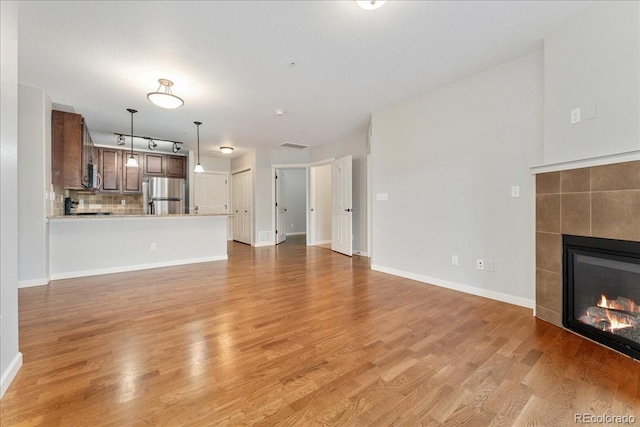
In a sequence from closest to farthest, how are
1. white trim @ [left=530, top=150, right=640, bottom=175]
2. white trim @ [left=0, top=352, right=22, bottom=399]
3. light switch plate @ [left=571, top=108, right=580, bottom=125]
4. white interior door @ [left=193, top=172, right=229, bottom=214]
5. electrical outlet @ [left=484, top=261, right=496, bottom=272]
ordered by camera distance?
white trim @ [left=0, top=352, right=22, bottom=399]
white trim @ [left=530, top=150, right=640, bottom=175]
light switch plate @ [left=571, top=108, right=580, bottom=125]
electrical outlet @ [left=484, top=261, right=496, bottom=272]
white interior door @ [left=193, top=172, right=229, bottom=214]

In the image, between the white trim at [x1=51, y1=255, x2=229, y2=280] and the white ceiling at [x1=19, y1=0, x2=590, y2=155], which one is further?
the white trim at [x1=51, y1=255, x2=229, y2=280]

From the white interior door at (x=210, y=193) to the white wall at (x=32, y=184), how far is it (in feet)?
12.6

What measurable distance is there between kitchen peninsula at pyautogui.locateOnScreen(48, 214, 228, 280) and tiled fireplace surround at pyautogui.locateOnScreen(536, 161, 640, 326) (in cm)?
490

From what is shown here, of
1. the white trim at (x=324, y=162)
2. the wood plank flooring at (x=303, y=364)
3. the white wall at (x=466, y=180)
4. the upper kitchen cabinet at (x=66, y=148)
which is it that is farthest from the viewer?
the white trim at (x=324, y=162)

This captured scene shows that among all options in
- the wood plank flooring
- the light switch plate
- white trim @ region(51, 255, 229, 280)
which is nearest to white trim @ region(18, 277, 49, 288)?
white trim @ region(51, 255, 229, 280)

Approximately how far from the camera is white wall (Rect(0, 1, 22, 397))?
157cm

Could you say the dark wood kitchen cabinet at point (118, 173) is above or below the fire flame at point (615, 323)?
above

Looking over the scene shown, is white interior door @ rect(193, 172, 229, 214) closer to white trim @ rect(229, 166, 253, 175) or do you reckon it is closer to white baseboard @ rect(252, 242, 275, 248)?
white trim @ rect(229, 166, 253, 175)

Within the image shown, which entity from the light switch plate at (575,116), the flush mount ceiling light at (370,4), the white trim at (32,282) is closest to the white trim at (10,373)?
the white trim at (32,282)

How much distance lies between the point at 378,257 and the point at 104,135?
6035 millimetres

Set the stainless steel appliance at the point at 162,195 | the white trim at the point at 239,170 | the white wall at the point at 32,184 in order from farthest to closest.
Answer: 1. the white trim at the point at 239,170
2. the stainless steel appliance at the point at 162,195
3. the white wall at the point at 32,184

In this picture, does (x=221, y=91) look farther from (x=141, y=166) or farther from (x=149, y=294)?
(x=141, y=166)

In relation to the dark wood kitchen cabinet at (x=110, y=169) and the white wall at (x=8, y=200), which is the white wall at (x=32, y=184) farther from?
the dark wood kitchen cabinet at (x=110, y=169)

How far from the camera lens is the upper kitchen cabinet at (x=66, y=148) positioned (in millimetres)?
3973
